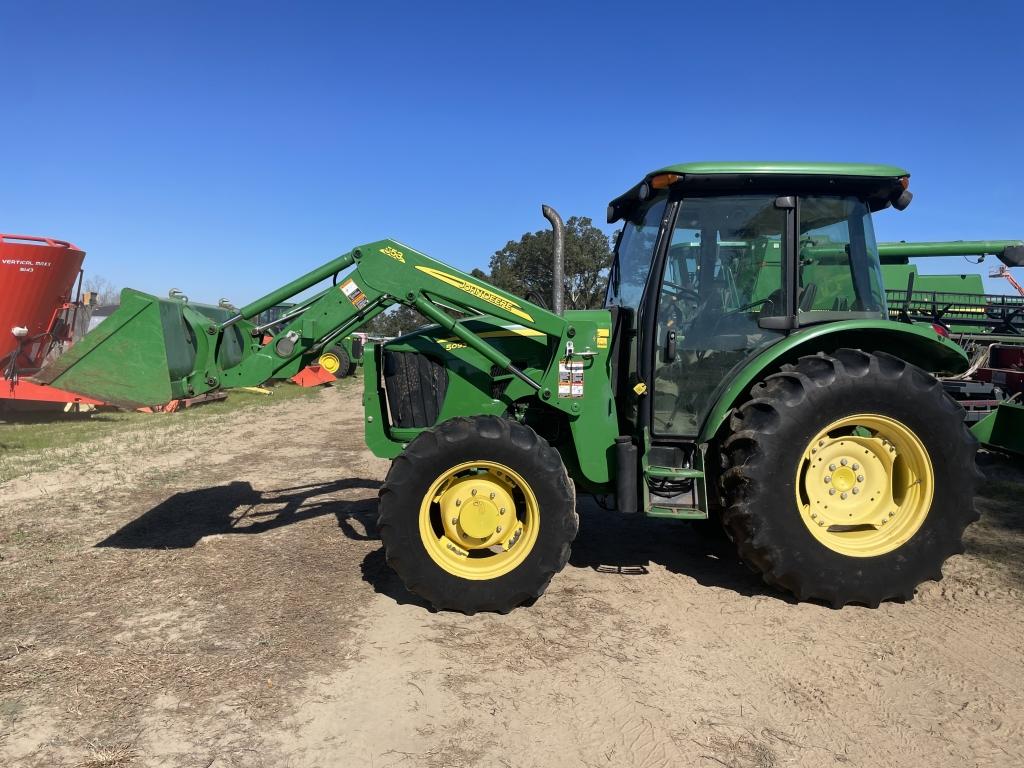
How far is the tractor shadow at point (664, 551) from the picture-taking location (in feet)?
Answer: 13.5

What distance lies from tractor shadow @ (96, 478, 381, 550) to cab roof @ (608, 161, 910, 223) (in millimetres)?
3232

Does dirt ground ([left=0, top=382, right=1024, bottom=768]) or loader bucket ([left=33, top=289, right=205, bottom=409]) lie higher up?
loader bucket ([left=33, top=289, right=205, bottom=409])

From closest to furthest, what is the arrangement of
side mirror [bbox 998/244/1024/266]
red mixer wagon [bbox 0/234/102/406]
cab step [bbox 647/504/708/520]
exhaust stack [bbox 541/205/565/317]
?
1. cab step [bbox 647/504/708/520]
2. exhaust stack [bbox 541/205/565/317]
3. side mirror [bbox 998/244/1024/266]
4. red mixer wagon [bbox 0/234/102/406]

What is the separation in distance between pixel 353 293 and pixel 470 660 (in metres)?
2.15

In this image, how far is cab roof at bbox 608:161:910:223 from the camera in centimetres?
373

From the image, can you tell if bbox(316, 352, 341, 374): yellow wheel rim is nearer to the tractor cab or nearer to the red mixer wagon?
the red mixer wagon

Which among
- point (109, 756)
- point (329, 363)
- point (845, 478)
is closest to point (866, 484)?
point (845, 478)

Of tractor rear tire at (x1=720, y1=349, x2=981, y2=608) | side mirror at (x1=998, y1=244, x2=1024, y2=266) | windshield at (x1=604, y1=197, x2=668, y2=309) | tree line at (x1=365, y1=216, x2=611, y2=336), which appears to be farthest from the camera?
tree line at (x1=365, y1=216, x2=611, y2=336)

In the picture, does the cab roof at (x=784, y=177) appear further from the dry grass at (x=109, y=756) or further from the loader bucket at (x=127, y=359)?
the dry grass at (x=109, y=756)

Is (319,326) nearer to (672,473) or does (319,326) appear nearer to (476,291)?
(476,291)

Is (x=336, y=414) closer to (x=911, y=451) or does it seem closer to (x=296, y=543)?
(x=296, y=543)

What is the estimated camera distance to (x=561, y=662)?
311cm

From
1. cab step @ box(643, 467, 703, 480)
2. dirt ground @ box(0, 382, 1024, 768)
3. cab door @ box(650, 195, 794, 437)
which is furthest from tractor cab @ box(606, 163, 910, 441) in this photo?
dirt ground @ box(0, 382, 1024, 768)

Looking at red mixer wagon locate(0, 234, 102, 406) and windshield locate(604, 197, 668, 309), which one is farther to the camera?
red mixer wagon locate(0, 234, 102, 406)
